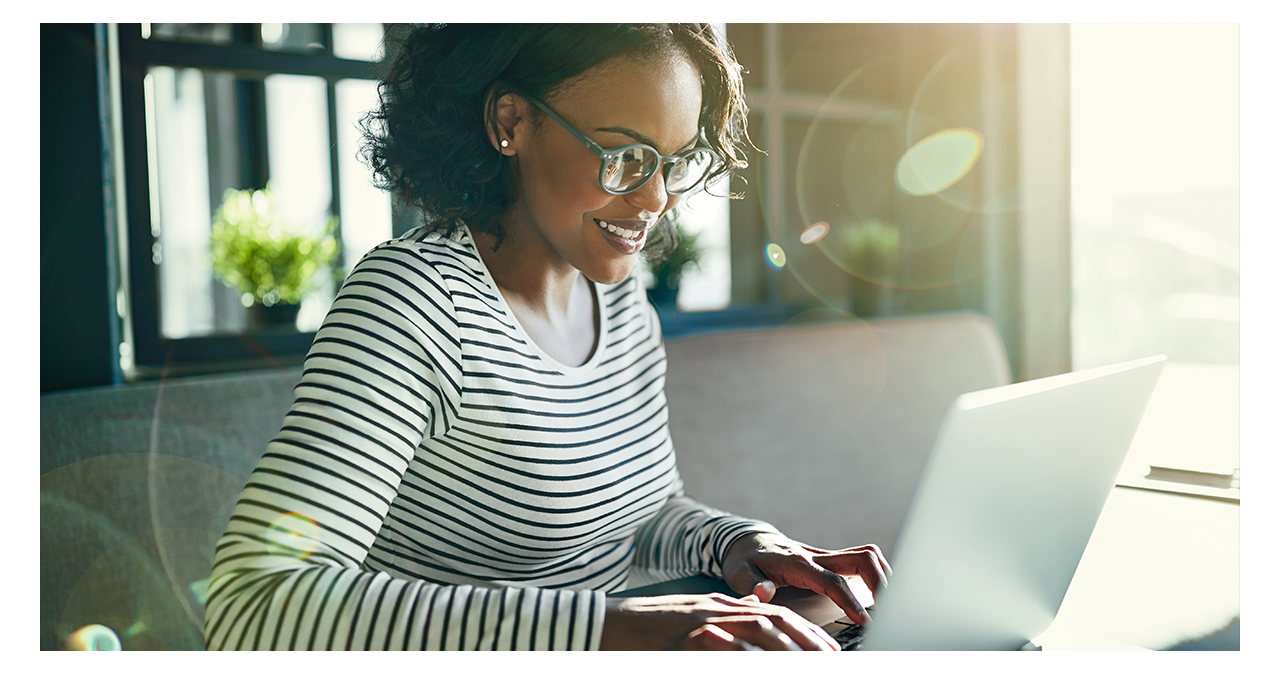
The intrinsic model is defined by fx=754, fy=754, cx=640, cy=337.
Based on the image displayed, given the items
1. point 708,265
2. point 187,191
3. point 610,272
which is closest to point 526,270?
point 610,272

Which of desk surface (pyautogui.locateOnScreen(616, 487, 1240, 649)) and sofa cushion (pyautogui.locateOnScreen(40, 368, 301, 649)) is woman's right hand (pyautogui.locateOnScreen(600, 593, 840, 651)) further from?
sofa cushion (pyautogui.locateOnScreen(40, 368, 301, 649))

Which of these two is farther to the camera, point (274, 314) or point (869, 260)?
point (869, 260)

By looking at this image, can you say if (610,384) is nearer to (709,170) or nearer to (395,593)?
(709,170)

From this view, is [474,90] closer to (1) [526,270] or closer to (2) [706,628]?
(1) [526,270]

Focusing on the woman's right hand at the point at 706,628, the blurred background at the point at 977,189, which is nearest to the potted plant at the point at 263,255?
the blurred background at the point at 977,189

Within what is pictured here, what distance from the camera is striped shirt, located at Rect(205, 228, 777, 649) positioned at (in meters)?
0.61

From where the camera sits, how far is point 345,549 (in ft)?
2.16

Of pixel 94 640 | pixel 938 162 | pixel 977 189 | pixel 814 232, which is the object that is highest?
pixel 938 162

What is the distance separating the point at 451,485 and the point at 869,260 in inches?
78.9

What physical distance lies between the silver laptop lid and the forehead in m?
0.51

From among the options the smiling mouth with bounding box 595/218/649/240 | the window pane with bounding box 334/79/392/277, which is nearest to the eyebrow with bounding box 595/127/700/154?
the smiling mouth with bounding box 595/218/649/240

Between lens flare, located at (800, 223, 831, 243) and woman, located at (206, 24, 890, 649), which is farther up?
lens flare, located at (800, 223, 831, 243)
